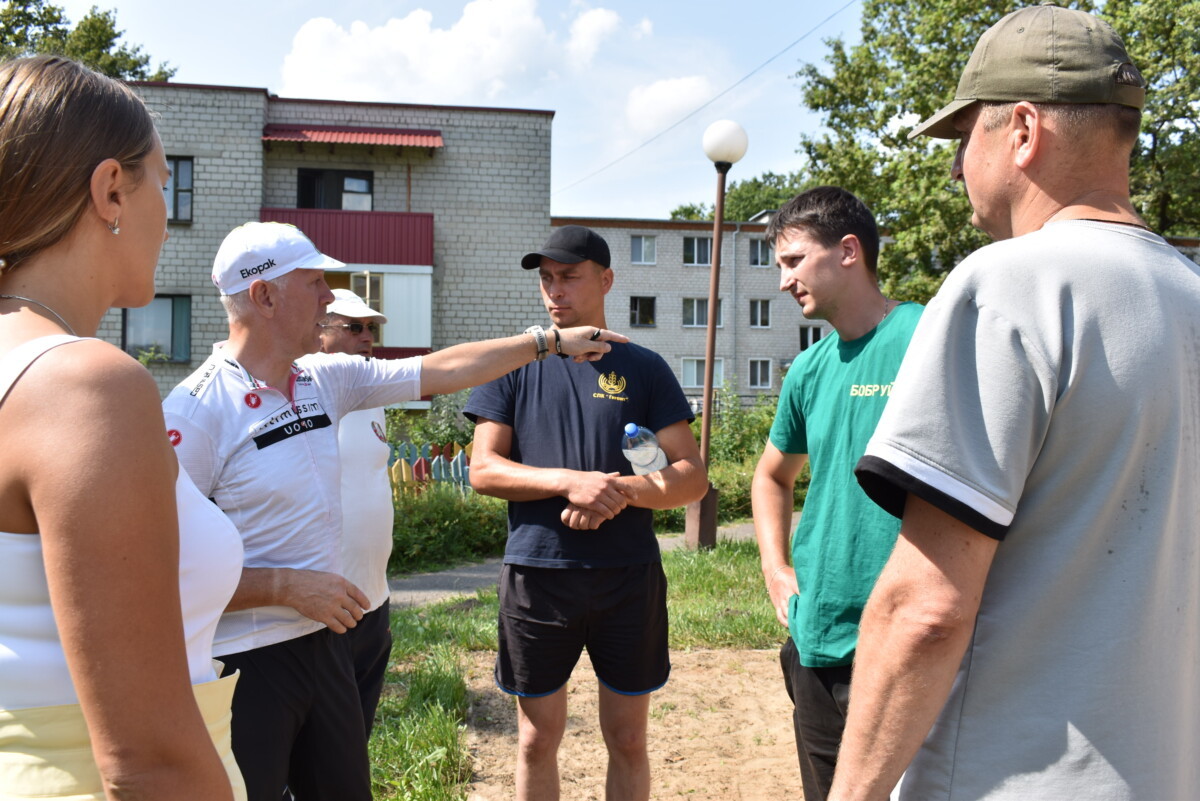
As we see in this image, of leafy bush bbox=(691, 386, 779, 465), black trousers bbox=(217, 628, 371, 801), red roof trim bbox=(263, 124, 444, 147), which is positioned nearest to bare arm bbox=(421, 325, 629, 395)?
black trousers bbox=(217, 628, 371, 801)

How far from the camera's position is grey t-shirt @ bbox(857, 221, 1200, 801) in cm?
134

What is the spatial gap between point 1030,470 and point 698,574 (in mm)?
7443

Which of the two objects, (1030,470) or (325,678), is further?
(325,678)

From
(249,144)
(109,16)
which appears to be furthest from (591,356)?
(109,16)

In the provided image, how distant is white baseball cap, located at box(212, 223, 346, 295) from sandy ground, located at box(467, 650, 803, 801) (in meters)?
2.55

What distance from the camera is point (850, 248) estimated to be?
10.9ft

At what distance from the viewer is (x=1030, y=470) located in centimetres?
139

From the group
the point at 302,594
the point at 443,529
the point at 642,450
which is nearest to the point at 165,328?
the point at 443,529

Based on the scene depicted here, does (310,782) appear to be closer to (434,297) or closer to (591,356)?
(591,356)

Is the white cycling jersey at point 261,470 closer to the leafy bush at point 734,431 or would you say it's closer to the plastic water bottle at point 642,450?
the plastic water bottle at point 642,450

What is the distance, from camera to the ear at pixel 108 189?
1.41 m

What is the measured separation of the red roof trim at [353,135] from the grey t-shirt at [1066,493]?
25.9 metres

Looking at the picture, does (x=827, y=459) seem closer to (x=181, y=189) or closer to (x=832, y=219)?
(x=832, y=219)

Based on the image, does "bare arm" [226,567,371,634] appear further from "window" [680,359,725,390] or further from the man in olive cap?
"window" [680,359,725,390]
